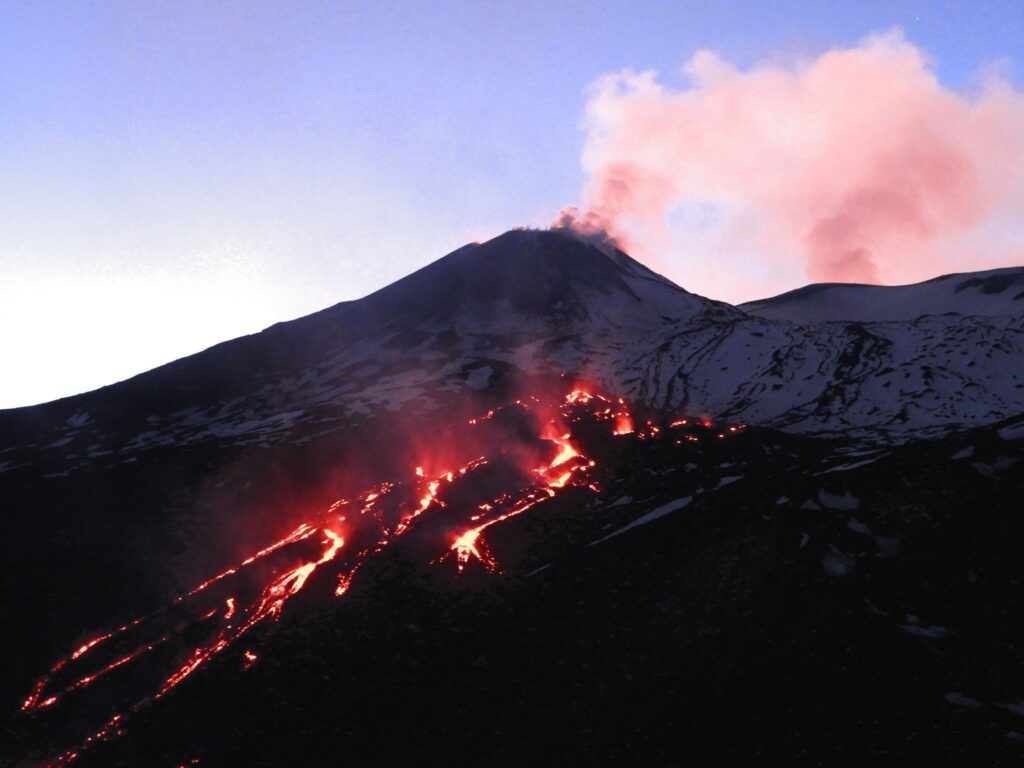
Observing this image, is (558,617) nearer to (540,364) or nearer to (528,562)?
(528,562)

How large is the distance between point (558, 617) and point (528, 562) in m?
4.63

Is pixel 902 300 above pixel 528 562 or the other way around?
above

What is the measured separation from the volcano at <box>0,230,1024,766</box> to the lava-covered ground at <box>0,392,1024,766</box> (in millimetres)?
117

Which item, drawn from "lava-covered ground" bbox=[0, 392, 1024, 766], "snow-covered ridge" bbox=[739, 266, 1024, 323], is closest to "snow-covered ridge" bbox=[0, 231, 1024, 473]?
"snow-covered ridge" bbox=[739, 266, 1024, 323]

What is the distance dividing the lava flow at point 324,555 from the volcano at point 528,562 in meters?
0.14

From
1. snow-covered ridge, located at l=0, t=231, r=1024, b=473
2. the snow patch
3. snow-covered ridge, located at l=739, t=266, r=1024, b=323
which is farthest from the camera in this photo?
snow-covered ridge, located at l=739, t=266, r=1024, b=323

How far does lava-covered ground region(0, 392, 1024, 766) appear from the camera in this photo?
26375 mm

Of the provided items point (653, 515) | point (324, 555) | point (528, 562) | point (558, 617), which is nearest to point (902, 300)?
point (653, 515)

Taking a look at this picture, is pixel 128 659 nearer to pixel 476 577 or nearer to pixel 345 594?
pixel 345 594

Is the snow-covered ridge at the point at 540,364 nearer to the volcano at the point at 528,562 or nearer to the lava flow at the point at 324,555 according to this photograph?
the volcano at the point at 528,562

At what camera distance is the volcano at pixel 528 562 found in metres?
27.1

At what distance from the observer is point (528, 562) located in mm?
38125

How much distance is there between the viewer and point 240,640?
33688mm

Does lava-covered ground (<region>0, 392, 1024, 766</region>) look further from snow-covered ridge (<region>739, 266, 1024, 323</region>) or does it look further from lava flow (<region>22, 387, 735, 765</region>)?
snow-covered ridge (<region>739, 266, 1024, 323</region>)
